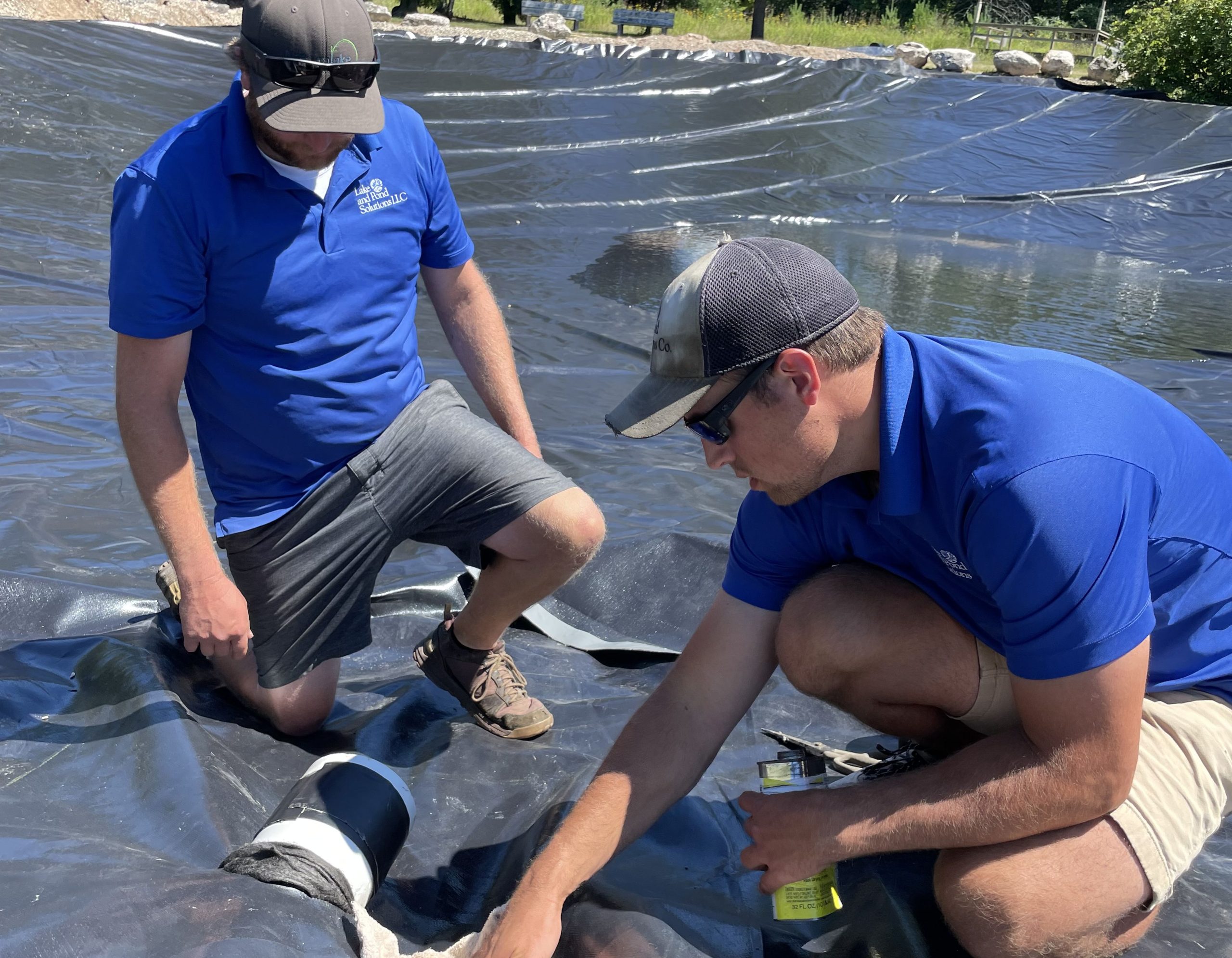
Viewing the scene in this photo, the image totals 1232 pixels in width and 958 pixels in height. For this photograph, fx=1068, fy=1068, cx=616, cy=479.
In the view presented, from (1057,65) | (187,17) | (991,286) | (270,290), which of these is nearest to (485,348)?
(270,290)

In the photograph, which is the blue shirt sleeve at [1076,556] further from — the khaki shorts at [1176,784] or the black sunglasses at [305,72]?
the black sunglasses at [305,72]

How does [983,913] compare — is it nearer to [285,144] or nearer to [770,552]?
[770,552]

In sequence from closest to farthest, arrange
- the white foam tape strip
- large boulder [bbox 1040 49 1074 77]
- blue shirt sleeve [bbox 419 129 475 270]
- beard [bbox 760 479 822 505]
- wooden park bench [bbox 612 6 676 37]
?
beard [bbox 760 479 822 505], blue shirt sleeve [bbox 419 129 475 270], the white foam tape strip, large boulder [bbox 1040 49 1074 77], wooden park bench [bbox 612 6 676 37]

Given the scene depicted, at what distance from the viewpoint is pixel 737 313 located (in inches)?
56.0

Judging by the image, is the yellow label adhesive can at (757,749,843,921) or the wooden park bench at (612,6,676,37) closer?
the yellow label adhesive can at (757,749,843,921)

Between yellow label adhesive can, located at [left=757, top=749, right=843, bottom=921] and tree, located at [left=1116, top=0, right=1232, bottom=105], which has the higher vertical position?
tree, located at [left=1116, top=0, right=1232, bottom=105]

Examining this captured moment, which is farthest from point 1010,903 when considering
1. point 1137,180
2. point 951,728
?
point 1137,180

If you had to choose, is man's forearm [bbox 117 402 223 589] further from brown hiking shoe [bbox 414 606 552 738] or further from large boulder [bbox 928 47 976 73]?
large boulder [bbox 928 47 976 73]

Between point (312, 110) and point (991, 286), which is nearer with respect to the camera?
point (312, 110)

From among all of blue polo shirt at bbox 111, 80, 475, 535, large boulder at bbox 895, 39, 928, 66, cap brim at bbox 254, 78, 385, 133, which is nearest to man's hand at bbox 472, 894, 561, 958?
blue polo shirt at bbox 111, 80, 475, 535

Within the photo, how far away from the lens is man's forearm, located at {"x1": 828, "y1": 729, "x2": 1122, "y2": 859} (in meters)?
1.46

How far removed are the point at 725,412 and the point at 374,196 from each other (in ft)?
3.40

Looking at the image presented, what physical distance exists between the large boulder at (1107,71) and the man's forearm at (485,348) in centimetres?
1154

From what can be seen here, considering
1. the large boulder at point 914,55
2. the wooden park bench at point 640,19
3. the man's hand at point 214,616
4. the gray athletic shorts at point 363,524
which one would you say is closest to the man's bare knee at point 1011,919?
the gray athletic shorts at point 363,524
